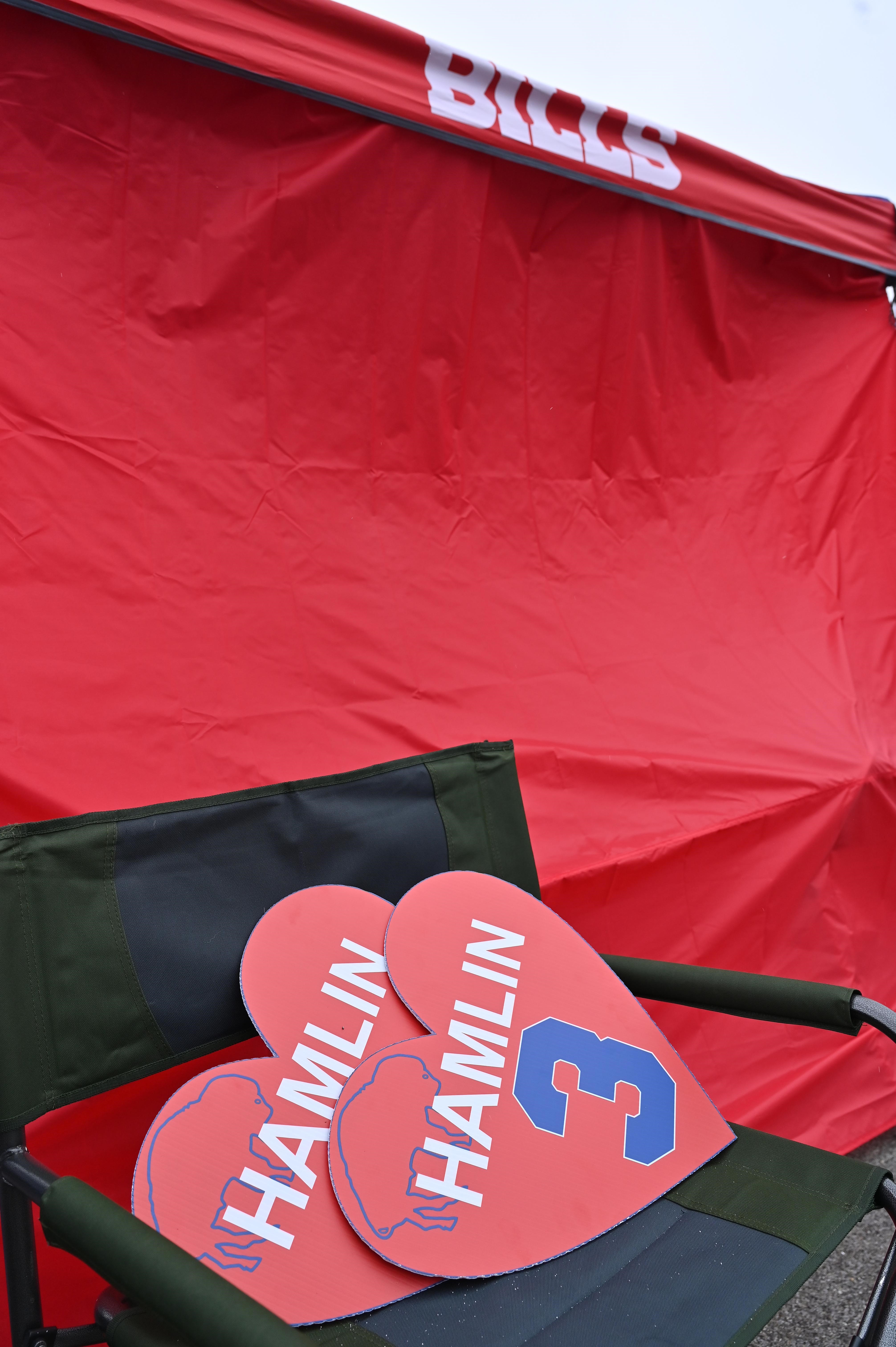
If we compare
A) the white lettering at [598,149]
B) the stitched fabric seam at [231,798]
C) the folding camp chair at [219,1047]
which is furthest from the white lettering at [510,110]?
the folding camp chair at [219,1047]

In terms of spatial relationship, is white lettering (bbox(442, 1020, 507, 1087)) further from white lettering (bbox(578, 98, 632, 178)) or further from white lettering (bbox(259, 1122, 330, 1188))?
white lettering (bbox(578, 98, 632, 178))

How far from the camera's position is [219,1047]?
2.99ft

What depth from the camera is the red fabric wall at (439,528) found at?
4.15ft

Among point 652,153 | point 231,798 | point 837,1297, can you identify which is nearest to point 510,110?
point 652,153

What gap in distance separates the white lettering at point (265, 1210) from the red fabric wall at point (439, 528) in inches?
10.4

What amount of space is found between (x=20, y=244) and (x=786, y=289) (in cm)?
170

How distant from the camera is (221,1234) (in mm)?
772

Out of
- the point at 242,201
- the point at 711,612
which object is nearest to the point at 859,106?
the point at 711,612

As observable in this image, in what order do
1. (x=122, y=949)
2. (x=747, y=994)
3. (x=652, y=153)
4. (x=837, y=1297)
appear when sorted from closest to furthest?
(x=122, y=949) → (x=747, y=994) → (x=837, y=1297) → (x=652, y=153)

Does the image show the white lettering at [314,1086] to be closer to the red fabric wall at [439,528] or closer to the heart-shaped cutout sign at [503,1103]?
the heart-shaped cutout sign at [503,1103]

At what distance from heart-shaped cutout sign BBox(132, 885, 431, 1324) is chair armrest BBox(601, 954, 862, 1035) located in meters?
0.27

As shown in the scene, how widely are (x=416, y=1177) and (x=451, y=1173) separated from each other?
4 centimetres

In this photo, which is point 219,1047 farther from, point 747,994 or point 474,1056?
point 747,994

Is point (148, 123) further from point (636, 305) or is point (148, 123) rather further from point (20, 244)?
point (636, 305)
